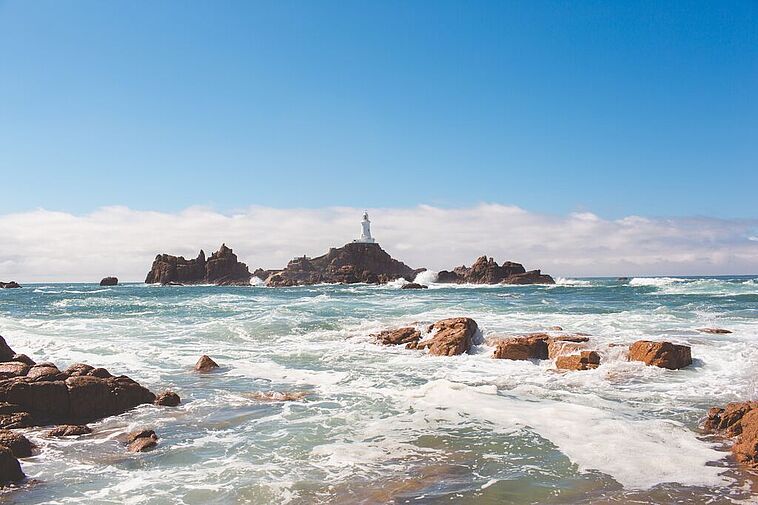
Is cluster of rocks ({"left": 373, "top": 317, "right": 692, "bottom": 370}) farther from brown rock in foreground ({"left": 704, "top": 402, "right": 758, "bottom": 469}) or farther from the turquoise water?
brown rock in foreground ({"left": 704, "top": 402, "right": 758, "bottom": 469})

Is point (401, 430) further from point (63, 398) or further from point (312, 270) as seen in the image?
point (312, 270)

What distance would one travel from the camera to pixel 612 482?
268 inches

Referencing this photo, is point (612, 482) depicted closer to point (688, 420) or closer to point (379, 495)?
point (379, 495)

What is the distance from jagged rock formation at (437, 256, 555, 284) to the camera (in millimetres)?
79500

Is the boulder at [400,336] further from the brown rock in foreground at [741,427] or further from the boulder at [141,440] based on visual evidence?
the boulder at [141,440]

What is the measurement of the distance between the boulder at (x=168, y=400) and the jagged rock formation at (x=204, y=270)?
94.5 metres

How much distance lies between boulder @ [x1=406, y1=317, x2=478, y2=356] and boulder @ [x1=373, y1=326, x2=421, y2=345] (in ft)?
1.82

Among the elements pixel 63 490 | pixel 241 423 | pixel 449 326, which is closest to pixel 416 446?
pixel 241 423

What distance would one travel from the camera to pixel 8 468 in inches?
275

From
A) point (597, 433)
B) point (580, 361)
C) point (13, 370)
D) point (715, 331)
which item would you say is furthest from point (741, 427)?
point (13, 370)

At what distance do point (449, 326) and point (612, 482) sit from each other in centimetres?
1177

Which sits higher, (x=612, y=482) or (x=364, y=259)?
(x=364, y=259)

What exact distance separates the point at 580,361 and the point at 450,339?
13.9 feet

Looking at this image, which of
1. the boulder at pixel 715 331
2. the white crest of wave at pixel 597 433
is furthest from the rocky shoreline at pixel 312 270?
the white crest of wave at pixel 597 433
